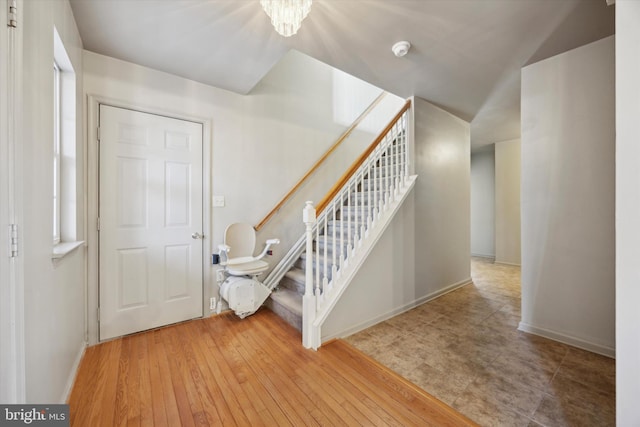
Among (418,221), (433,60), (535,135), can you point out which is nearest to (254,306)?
(418,221)

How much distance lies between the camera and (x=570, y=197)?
2174 millimetres

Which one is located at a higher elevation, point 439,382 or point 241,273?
point 241,273

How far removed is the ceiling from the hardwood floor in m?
2.54

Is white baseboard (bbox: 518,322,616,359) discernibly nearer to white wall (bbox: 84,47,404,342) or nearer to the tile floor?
the tile floor

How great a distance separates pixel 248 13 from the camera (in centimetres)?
174

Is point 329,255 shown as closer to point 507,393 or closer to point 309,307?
point 309,307

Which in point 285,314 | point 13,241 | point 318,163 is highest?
point 318,163

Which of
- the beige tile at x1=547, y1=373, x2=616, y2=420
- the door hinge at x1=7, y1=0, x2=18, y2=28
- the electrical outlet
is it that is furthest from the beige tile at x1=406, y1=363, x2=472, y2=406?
the door hinge at x1=7, y1=0, x2=18, y2=28

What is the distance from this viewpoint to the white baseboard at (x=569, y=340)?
6.51ft

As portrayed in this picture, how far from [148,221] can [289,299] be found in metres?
1.59

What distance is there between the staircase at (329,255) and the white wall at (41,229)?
1517 mm

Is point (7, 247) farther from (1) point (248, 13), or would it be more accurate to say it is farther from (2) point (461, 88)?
(2) point (461, 88)

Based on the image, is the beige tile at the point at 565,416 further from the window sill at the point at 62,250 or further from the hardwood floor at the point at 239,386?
the window sill at the point at 62,250

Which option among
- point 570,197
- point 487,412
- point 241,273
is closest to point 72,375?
point 241,273
